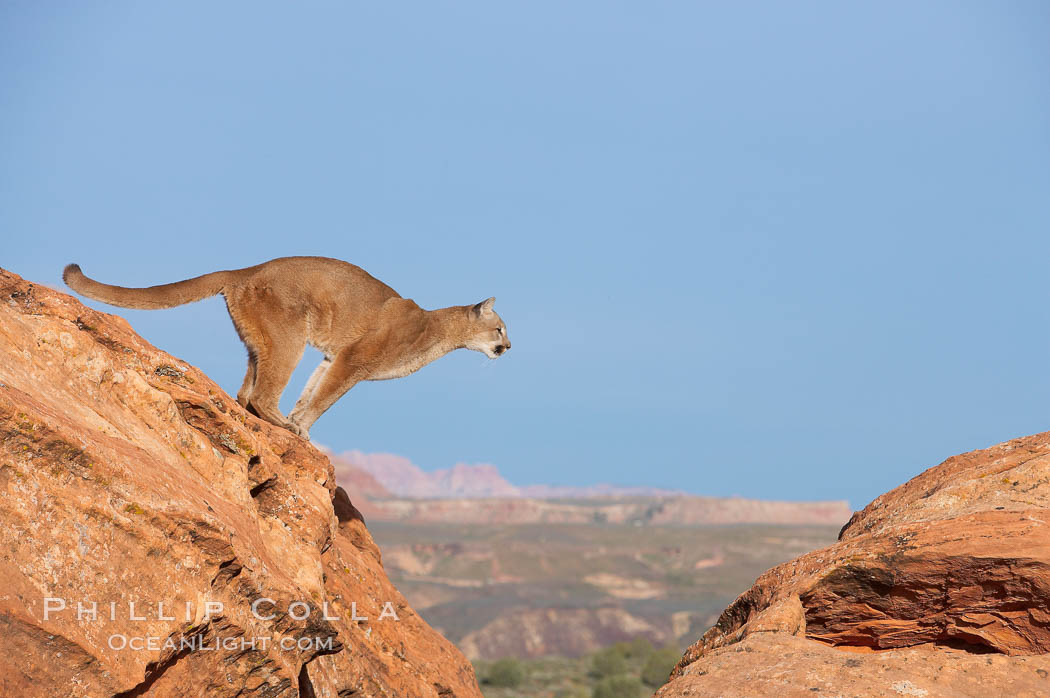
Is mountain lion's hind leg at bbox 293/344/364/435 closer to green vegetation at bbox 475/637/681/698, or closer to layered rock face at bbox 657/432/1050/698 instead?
layered rock face at bbox 657/432/1050/698

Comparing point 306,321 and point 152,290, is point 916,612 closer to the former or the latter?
point 306,321

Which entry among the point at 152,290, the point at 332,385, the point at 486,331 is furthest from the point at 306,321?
the point at 486,331

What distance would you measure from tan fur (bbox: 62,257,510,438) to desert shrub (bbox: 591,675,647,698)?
24.1m

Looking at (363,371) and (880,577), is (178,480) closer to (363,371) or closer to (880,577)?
(880,577)

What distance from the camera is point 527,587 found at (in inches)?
2926

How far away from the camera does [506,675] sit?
117ft

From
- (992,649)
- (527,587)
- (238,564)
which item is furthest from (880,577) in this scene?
(527,587)

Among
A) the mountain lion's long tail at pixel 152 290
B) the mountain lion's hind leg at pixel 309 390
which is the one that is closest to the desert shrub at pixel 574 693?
the mountain lion's hind leg at pixel 309 390

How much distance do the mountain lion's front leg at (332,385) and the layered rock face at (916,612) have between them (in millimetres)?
5513

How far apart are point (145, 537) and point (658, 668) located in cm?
3770

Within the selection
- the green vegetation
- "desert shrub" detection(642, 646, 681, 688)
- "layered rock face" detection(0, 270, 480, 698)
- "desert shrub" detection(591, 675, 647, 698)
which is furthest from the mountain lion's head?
"desert shrub" detection(642, 646, 681, 688)

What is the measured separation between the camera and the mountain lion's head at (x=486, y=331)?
13.9 m

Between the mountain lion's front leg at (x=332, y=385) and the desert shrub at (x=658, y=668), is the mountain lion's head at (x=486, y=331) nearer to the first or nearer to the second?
the mountain lion's front leg at (x=332, y=385)

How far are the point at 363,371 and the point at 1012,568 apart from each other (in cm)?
757
